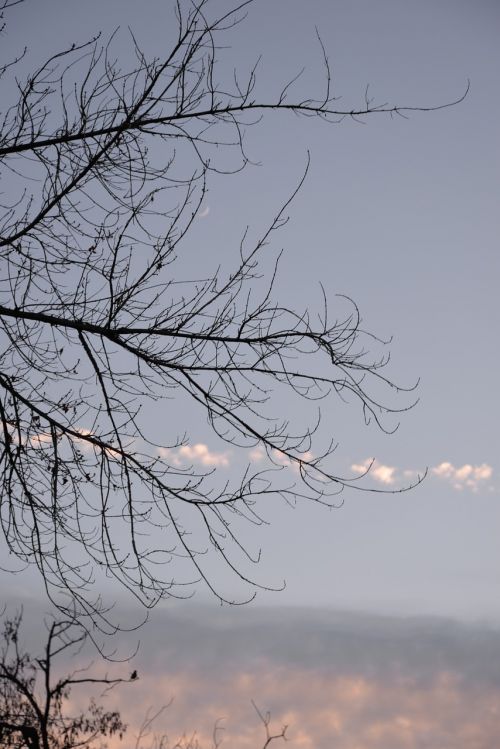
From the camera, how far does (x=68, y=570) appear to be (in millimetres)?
4453

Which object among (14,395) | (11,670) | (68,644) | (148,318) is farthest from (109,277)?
(11,670)

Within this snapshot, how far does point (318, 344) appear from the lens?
14.6 feet

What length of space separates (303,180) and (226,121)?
75 cm

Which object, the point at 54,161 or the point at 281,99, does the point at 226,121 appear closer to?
the point at 281,99

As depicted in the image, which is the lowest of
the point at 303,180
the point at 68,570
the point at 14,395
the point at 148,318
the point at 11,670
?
the point at 11,670

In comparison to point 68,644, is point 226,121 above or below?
above

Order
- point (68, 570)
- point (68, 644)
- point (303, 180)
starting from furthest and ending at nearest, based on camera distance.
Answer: point (68, 644)
point (68, 570)
point (303, 180)

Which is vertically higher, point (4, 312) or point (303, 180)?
point (303, 180)

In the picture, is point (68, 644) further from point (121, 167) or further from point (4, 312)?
point (121, 167)

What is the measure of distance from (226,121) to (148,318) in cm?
135

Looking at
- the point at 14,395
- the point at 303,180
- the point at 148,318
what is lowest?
the point at 14,395

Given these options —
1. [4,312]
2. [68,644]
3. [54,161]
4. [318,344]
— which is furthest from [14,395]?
[68,644]

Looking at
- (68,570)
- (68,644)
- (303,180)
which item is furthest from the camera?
(68,644)

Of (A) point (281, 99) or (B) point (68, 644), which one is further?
(B) point (68, 644)
